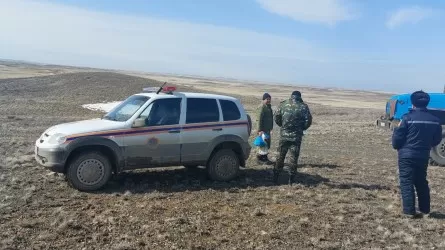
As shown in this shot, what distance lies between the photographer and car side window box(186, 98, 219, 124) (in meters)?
9.57

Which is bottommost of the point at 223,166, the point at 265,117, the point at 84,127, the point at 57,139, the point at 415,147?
the point at 223,166

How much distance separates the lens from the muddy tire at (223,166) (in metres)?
9.90

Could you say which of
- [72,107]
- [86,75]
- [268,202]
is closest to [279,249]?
[268,202]

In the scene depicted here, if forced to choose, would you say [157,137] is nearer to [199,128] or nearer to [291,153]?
[199,128]

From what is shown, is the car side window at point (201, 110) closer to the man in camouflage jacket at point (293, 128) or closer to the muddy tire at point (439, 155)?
the man in camouflage jacket at point (293, 128)

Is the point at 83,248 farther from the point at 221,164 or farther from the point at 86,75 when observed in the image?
the point at 86,75

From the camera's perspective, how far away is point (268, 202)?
834 centimetres

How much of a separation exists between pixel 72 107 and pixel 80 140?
21.6 metres

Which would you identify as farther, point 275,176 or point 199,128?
point 275,176

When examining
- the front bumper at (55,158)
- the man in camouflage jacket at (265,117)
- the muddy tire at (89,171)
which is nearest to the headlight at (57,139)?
the front bumper at (55,158)

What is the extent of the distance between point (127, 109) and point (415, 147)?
18.1 feet

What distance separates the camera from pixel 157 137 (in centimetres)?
909

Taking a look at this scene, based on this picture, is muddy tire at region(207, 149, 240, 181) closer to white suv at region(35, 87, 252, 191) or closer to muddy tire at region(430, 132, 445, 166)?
white suv at region(35, 87, 252, 191)

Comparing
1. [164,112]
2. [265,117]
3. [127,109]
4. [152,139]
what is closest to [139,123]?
[152,139]
